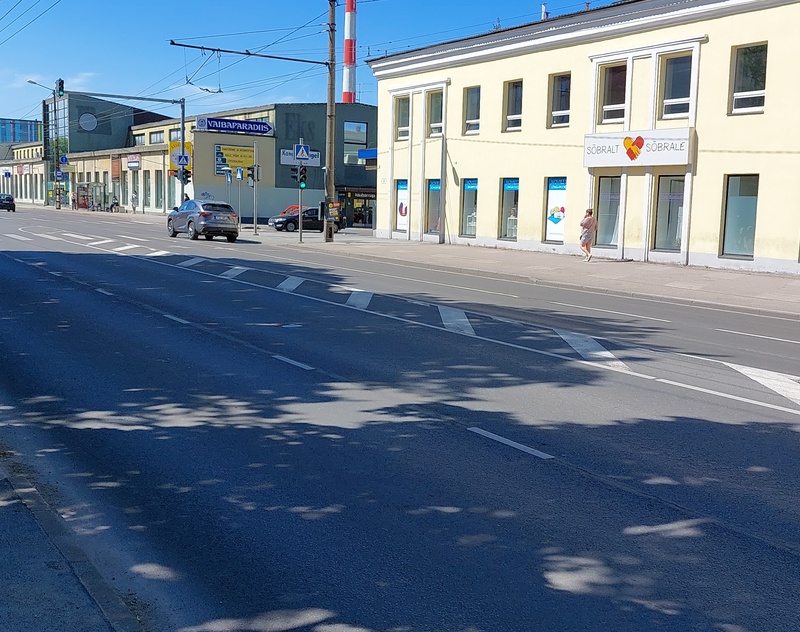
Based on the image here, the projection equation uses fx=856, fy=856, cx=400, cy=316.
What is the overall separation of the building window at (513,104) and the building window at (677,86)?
6475 mm

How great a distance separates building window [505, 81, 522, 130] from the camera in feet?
103

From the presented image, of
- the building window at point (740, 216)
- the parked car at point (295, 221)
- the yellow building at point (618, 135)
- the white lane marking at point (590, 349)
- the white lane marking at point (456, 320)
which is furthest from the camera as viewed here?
the parked car at point (295, 221)

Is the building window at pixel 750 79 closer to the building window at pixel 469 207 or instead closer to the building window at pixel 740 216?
the building window at pixel 740 216

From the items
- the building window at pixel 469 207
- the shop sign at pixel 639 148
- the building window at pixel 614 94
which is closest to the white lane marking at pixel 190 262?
the building window at pixel 469 207

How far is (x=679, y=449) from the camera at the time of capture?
6688 mm

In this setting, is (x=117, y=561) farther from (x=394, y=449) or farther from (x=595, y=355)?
(x=595, y=355)

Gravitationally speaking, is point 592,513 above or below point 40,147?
below

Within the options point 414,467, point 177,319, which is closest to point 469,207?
point 177,319

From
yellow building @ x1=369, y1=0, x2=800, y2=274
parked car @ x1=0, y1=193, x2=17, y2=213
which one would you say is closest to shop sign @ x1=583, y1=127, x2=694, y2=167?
yellow building @ x1=369, y1=0, x2=800, y2=274

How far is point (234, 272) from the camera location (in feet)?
68.2

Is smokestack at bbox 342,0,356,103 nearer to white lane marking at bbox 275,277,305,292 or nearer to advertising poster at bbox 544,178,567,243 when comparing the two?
advertising poster at bbox 544,178,567,243

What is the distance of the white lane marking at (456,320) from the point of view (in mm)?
12551

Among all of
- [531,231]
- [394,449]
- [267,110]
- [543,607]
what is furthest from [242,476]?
[267,110]

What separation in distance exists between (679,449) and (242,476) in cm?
336
